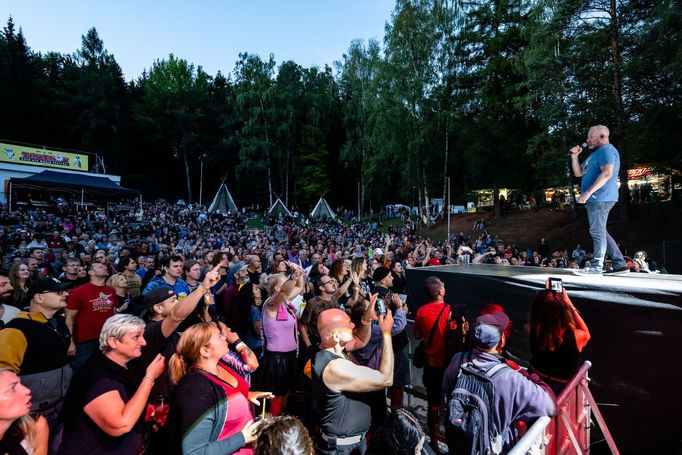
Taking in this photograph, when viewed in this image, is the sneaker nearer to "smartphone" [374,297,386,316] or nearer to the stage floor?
the stage floor

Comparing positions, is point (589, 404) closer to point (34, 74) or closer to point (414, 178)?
point (414, 178)

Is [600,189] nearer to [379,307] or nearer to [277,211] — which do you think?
[379,307]

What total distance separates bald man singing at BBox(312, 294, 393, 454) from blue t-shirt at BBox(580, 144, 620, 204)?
3448 mm

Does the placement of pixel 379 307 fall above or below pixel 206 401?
above

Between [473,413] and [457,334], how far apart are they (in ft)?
5.23

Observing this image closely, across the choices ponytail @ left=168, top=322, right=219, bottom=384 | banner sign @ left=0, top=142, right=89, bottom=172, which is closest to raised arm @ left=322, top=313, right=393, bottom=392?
ponytail @ left=168, top=322, right=219, bottom=384

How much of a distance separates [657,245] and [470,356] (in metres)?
16.9

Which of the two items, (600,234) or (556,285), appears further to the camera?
(600,234)

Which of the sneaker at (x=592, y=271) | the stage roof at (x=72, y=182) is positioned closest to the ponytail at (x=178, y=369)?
the sneaker at (x=592, y=271)

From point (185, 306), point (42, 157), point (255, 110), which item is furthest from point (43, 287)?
point (255, 110)

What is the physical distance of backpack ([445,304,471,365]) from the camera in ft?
13.3

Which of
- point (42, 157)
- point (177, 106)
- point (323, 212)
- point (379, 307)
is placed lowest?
point (379, 307)

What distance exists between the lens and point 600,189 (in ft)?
15.1

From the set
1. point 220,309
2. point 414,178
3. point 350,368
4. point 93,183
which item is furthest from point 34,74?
point 350,368
